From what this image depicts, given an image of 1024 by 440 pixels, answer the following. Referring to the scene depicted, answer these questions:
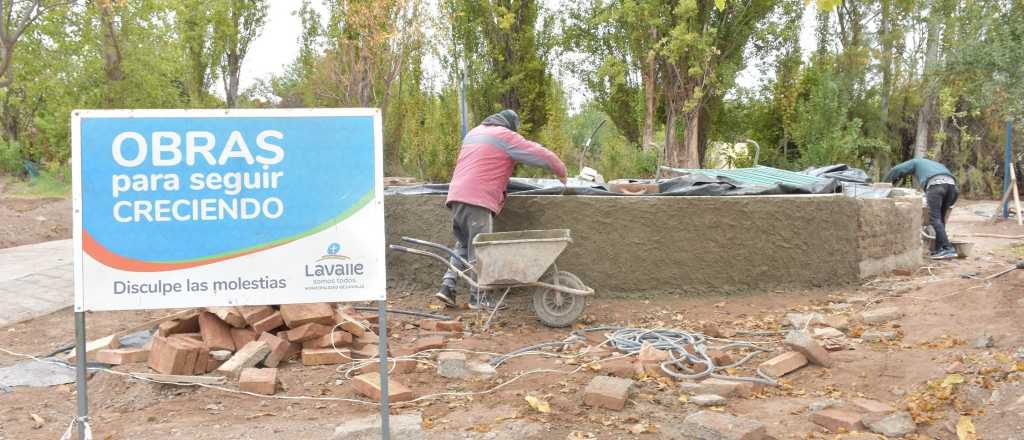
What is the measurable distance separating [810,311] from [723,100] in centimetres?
1223

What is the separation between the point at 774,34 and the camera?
16.6 m

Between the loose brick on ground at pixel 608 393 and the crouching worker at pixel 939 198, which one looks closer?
the loose brick on ground at pixel 608 393

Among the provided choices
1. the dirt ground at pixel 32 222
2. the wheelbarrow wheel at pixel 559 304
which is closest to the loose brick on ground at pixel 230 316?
the wheelbarrow wheel at pixel 559 304

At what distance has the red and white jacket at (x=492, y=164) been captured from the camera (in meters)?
5.93

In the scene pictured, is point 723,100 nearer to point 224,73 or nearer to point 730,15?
point 730,15

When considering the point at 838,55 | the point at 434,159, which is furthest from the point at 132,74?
the point at 838,55

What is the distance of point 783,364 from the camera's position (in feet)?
14.3

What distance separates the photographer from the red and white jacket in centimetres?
593

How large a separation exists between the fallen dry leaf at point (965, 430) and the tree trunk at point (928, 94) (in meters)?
17.7

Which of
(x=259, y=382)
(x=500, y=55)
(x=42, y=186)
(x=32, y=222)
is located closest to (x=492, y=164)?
(x=259, y=382)

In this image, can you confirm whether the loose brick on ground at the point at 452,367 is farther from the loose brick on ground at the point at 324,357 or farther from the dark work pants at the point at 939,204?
the dark work pants at the point at 939,204

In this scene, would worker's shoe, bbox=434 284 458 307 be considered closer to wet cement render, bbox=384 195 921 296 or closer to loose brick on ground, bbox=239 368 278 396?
wet cement render, bbox=384 195 921 296

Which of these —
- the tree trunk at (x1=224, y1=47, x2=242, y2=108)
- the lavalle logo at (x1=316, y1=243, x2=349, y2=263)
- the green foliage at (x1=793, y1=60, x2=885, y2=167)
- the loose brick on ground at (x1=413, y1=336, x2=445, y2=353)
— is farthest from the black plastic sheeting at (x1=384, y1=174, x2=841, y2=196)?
the tree trunk at (x1=224, y1=47, x2=242, y2=108)

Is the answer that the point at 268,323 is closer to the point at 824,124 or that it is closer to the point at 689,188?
the point at 689,188
